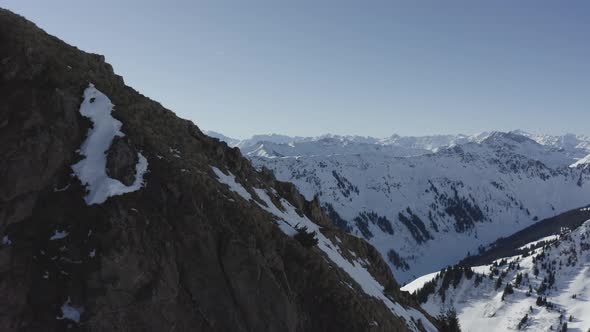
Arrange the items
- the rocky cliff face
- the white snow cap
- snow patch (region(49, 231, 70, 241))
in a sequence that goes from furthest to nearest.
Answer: the white snow cap → snow patch (region(49, 231, 70, 241)) → the rocky cliff face

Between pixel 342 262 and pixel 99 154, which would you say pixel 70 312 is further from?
pixel 342 262

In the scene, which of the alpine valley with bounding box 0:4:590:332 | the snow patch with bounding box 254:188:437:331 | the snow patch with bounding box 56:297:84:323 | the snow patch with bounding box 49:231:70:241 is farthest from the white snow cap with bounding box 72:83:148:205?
the snow patch with bounding box 254:188:437:331

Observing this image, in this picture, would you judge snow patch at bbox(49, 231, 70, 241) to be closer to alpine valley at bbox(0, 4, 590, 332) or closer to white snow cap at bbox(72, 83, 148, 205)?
alpine valley at bbox(0, 4, 590, 332)

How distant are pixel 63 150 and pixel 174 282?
12.0 meters

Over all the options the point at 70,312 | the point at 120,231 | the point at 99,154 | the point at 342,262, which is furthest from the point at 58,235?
the point at 342,262

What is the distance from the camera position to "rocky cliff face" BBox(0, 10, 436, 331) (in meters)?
28.9

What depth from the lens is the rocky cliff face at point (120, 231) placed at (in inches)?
1136

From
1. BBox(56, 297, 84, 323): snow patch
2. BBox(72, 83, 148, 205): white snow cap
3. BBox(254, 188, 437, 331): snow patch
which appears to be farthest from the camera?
BBox(254, 188, 437, 331): snow patch

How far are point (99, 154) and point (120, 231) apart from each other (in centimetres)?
694

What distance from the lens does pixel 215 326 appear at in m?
32.1

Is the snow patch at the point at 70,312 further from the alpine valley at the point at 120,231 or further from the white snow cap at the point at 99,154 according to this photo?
the white snow cap at the point at 99,154

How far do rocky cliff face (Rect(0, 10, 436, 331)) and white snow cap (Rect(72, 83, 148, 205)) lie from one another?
96 millimetres

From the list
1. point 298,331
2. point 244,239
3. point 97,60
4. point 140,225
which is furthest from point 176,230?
point 97,60

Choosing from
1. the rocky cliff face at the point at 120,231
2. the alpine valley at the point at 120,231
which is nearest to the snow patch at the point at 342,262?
the alpine valley at the point at 120,231
